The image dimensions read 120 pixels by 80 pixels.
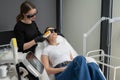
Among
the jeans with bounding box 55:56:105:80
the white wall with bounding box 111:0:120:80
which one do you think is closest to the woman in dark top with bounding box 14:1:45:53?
the jeans with bounding box 55:56:105:80

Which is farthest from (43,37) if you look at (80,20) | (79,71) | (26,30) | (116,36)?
(80,20)

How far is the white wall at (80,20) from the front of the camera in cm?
290

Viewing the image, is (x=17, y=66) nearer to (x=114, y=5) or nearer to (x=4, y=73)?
(x=4, y=73)

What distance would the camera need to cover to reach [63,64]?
2.19 meters

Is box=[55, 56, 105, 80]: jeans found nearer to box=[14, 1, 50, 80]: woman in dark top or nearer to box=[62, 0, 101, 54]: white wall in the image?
box=[14, 1, 50, 80]: woman in dark top

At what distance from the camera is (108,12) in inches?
104

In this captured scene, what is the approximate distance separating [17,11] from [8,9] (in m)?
0.14

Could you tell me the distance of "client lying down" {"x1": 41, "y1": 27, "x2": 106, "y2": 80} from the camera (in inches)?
65.4

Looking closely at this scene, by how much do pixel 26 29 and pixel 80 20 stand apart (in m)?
1.02

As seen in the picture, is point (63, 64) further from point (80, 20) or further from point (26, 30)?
point (80, 20)

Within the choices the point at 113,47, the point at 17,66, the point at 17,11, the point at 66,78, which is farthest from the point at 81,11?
the point at 17,66

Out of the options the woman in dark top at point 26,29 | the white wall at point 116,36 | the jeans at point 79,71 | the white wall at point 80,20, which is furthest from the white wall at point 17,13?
the jeans at point 79,71

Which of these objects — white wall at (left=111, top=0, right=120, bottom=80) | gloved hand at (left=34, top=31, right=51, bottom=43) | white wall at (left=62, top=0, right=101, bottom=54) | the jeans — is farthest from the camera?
white wall at (left=62, top=0, right=101, bottom=54)

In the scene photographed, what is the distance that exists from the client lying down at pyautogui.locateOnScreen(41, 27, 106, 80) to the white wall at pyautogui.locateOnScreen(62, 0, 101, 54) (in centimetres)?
75
